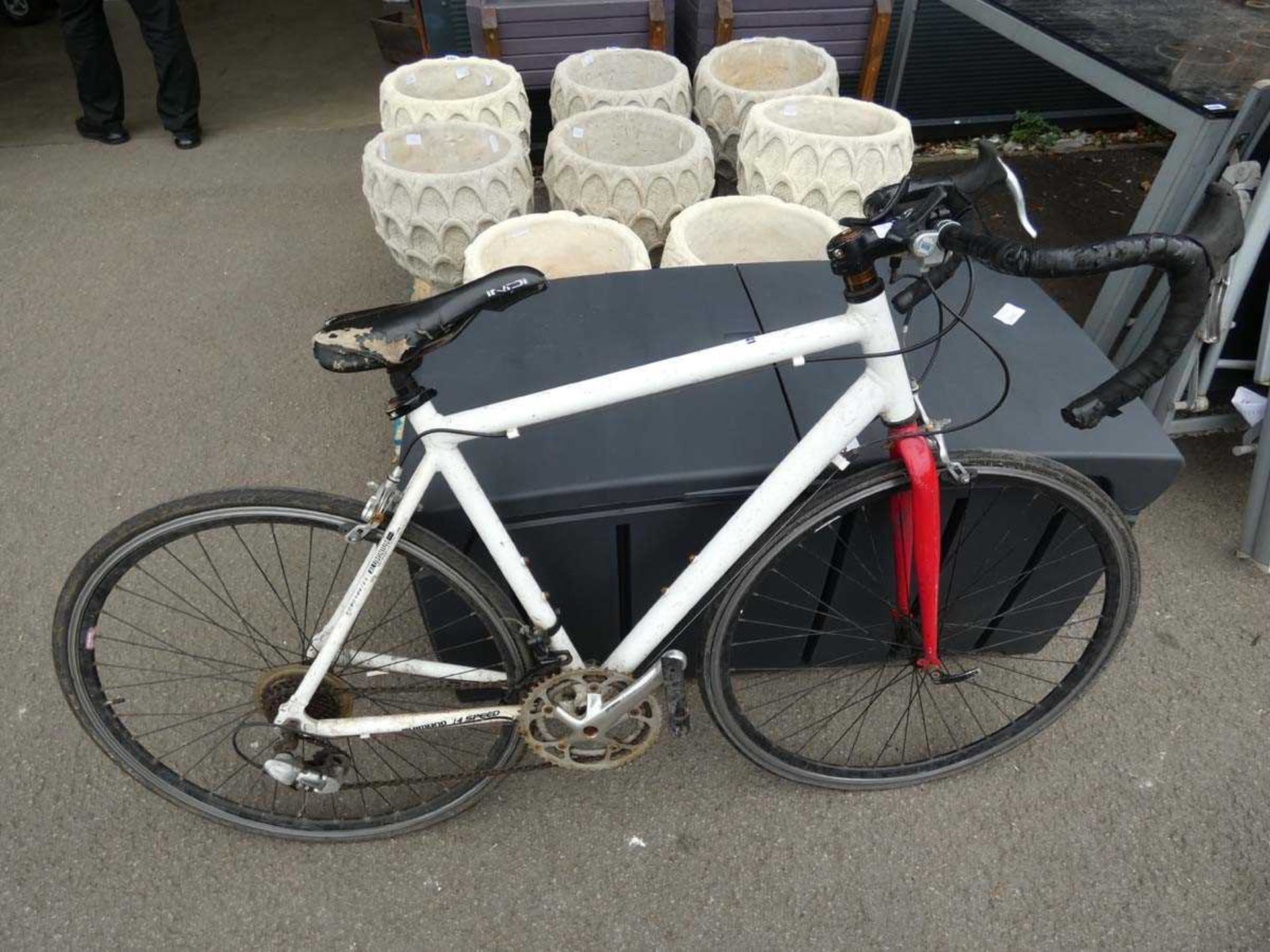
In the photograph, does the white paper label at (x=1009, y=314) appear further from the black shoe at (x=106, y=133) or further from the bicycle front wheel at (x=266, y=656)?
the black shoe at (x=106, y=133)

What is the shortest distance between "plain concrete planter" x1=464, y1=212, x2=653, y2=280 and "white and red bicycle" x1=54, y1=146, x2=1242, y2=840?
0.82 m

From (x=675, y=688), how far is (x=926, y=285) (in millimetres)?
797

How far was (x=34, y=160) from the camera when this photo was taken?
13.6 feet

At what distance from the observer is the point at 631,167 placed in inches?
90.2

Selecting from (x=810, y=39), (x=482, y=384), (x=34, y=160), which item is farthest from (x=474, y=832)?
(x=34, y=160)

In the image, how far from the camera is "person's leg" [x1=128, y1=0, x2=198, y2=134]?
12.7 feet

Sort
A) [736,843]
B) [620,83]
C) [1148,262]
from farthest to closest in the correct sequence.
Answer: [620,83] < [736,843] < [1148,262]

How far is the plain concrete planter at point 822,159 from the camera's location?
2.31m

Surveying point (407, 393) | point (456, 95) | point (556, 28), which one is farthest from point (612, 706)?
point (556, 28)

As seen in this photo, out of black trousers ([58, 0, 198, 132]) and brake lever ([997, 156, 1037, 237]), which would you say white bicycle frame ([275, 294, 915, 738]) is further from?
black trousers ([58, 0, 198, 132])

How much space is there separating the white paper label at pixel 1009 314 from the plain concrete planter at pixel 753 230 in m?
0.51

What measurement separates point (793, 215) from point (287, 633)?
66.6 inches

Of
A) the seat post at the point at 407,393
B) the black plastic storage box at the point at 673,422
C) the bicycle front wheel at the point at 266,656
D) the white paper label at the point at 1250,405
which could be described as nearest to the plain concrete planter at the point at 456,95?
the black plastic storage box at the point at 673,422

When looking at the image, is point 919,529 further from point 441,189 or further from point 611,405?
point 441,189
